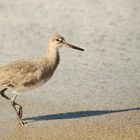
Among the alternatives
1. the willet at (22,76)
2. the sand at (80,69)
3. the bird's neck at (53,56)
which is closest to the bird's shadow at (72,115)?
the sand at (80,69)

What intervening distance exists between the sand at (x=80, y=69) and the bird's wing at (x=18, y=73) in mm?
545

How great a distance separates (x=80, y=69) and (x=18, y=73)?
7.99 feet

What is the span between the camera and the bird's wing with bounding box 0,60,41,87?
8945 millimetres

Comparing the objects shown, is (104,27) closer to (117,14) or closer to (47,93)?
(117,14)

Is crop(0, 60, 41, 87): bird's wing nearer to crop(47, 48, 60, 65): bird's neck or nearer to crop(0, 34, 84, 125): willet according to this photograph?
crop(0, 34, 84, 125): willet

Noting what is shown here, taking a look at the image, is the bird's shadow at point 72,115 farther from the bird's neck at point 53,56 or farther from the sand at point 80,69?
the bird's neck at point 53,56

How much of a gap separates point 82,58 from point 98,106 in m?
2.37

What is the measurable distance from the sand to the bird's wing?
0.55 m

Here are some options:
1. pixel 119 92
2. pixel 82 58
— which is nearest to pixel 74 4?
pixel 82 58

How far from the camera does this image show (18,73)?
9.00 metres

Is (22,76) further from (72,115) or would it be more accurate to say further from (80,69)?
(80,69)

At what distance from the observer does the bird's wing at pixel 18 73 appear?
8.95 m

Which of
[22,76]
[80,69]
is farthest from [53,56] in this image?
[80,69]

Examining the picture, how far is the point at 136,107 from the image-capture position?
9.59m
